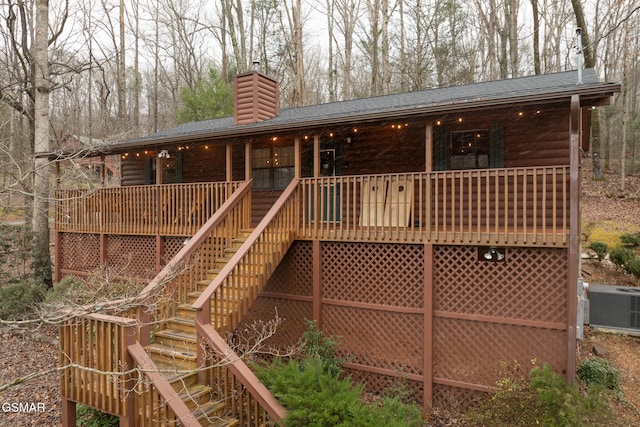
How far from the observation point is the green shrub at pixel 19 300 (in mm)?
10070

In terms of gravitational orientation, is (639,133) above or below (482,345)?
above

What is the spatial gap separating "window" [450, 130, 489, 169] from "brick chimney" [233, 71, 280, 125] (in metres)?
5.68

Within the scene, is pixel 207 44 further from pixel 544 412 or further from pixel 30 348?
pixel 544 412

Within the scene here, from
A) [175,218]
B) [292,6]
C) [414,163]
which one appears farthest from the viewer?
[292,6]

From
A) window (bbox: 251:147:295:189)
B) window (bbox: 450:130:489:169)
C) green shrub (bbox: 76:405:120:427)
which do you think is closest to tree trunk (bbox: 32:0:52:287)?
window (bbox: 251:147:295:189)

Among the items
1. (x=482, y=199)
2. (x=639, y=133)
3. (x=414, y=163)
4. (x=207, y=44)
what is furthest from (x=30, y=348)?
(x=639, y=133)

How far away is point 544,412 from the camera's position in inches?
204

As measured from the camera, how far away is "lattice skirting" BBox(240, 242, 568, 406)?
6.32 metres

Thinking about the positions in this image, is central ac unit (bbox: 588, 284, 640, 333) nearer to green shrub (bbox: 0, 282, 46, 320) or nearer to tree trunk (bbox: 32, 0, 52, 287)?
green shrub (bbox: 0, 282, 46, 320)

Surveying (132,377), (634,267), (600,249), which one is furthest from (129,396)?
(600,249)

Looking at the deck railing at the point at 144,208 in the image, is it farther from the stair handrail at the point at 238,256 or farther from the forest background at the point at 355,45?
the forest background at the point at 355,45

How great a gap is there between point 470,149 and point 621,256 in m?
6.89

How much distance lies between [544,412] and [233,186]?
678 cm

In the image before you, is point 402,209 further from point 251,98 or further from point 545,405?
point 251,98
